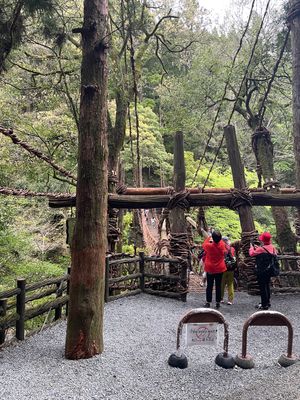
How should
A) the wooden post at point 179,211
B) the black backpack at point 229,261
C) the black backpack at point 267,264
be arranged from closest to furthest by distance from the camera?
the black backpack at point 267,264, the black backpack at point 229,261, the wooden post at point 179,211

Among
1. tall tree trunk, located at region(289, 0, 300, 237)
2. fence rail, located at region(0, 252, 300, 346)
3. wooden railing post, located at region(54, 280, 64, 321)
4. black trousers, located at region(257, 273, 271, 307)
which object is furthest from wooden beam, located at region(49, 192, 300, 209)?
wooden railing post, located at region(54, 280, 64, 321)

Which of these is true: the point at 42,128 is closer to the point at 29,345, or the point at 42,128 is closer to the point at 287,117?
the point at 29,345

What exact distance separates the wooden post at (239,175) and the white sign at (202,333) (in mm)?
3298

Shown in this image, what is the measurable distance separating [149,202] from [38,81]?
666 centimetres

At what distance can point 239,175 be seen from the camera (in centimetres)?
657

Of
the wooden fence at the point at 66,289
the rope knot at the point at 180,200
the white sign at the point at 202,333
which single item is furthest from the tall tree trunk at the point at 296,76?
the white sign at the point at 202,333

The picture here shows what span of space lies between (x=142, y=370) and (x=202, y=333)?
690 millimetres

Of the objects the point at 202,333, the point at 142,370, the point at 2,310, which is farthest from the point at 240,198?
the point at 2,310

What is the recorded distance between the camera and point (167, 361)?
345 cm

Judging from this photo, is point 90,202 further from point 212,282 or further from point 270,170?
point 270,170

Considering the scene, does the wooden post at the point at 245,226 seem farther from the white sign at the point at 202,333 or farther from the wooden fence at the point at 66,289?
the white sign at the point at 202,333

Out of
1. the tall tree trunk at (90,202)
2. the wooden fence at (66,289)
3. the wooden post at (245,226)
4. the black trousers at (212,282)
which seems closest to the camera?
the tall tree trunk at (90,202)

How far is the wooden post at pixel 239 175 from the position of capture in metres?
6.28

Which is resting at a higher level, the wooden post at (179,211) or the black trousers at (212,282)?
the wooden post at (179,211)
